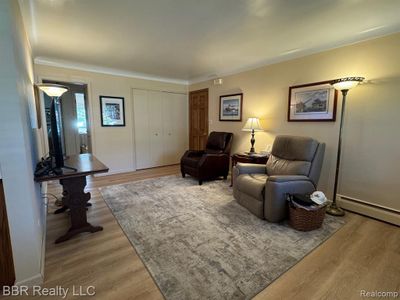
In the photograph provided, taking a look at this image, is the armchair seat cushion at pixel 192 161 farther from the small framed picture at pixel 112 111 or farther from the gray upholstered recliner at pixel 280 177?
the small framed picture at pixel 112 111

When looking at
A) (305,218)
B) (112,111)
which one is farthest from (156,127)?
(305,218)

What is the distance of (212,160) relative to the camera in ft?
12.3

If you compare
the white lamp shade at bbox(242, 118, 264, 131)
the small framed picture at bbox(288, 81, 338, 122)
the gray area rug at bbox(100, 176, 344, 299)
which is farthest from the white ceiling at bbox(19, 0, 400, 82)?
the gray area rug at bbox(100, 176, 344, 299)

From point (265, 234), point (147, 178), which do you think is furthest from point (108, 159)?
point (265, 234)

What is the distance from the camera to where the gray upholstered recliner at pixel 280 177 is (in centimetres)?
227

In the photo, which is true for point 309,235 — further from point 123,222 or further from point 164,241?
point 123,222

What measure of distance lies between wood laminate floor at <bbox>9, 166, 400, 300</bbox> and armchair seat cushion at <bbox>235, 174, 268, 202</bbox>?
30.7 inches

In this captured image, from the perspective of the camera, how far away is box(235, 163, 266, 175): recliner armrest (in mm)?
2895

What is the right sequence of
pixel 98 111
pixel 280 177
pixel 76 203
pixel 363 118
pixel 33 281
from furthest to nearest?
pixel 98 111
pixel 363 118
pixel 280 177
pixel 76 203
pixel 33 281

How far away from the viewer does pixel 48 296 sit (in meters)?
1.36

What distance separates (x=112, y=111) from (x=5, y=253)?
336 centimetres

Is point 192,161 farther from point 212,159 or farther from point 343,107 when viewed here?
point 343,107

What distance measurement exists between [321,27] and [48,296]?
11.7 ft

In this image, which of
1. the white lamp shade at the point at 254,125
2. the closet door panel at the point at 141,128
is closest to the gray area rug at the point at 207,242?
the white lamp shade at the point at 254,125
